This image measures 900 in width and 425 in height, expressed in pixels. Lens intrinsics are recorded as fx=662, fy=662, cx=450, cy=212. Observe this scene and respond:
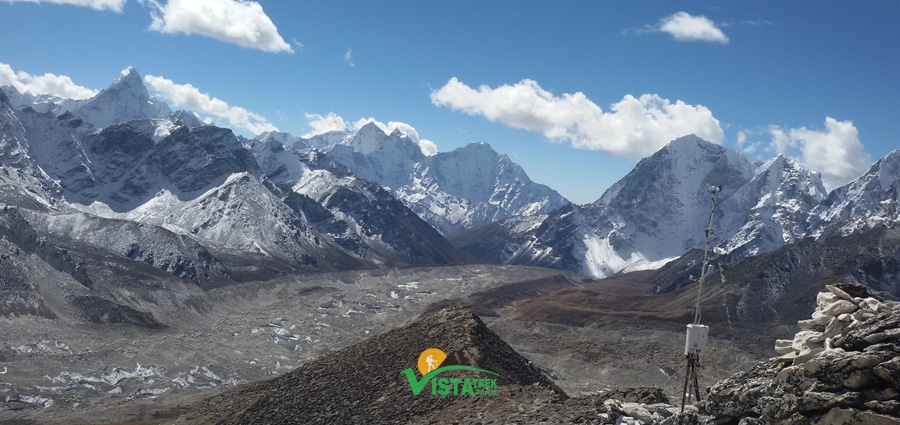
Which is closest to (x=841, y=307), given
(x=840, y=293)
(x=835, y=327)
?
(x=835, y=327)

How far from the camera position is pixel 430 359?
137 ft

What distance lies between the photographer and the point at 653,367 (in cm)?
11181

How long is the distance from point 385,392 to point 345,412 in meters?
2.68

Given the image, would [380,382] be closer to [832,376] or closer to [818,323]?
[818,323]

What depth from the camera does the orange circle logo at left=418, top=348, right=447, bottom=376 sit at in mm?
41000

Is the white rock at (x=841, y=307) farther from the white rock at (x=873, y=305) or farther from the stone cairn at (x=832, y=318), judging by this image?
the white rock at (x=873, y=305)

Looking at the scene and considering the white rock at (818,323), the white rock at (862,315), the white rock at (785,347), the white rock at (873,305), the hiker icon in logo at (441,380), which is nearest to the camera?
the white rock at (862,315)

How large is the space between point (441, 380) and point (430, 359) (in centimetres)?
256

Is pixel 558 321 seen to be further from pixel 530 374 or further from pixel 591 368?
pixel 530 374

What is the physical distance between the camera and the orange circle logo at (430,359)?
41.0 metres

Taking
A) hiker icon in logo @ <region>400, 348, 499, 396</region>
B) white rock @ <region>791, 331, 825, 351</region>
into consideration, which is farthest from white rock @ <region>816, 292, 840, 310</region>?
hiker icon in logo @ <region>400, 348, 499, 396</region>

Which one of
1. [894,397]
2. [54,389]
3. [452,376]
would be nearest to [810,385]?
[894,397]

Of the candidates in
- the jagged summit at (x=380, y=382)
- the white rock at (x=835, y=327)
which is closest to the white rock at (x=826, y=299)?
the white rock at (x=835, y=327)

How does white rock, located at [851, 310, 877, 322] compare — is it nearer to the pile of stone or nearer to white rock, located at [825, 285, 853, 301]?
the pile of stone
